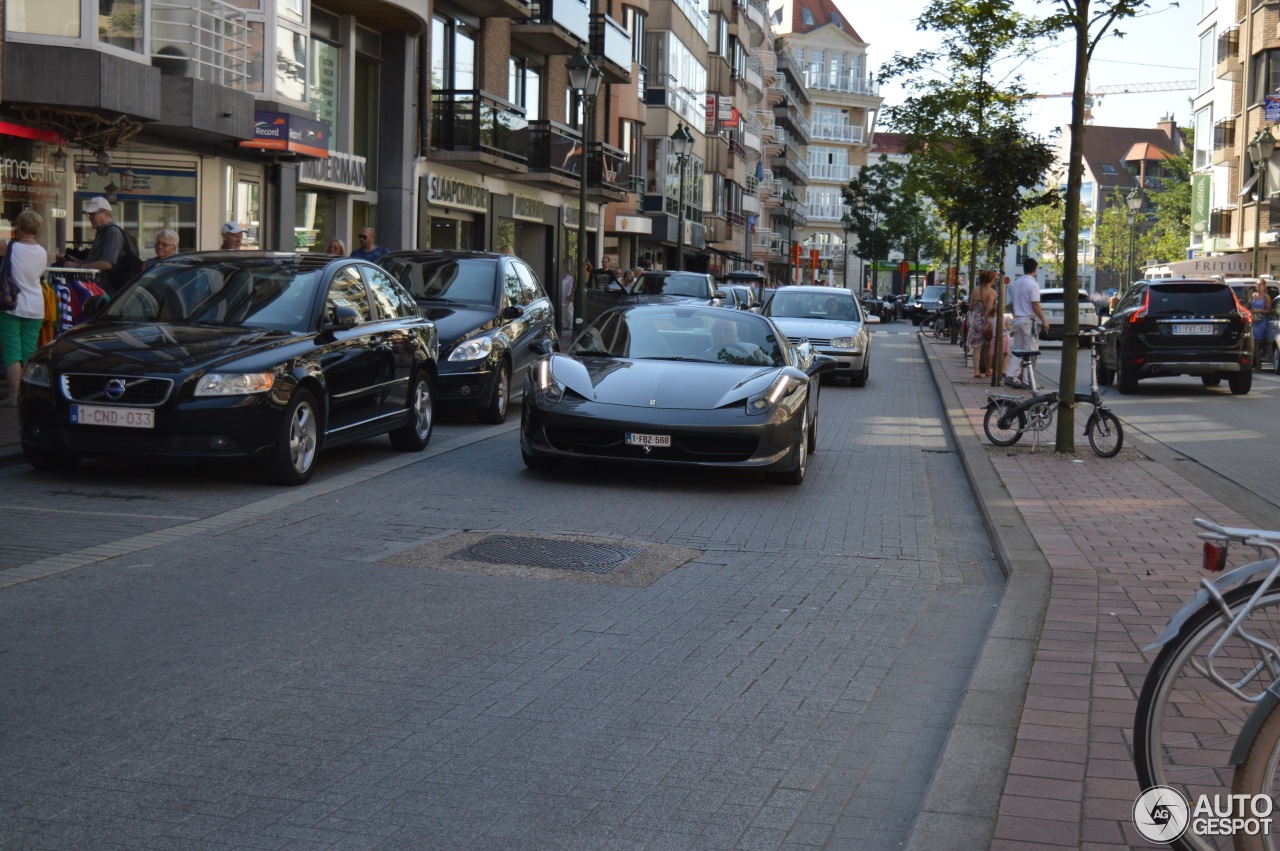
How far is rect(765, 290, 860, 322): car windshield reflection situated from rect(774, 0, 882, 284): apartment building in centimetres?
10798

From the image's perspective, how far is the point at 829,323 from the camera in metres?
25.3

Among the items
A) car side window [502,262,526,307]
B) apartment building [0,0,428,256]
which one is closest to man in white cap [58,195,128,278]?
apartment building [0,0,428,256]

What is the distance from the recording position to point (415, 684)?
218 inches

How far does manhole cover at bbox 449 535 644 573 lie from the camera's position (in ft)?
26.5

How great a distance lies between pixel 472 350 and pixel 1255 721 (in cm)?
1256

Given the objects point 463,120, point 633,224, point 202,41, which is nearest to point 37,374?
point 202,41

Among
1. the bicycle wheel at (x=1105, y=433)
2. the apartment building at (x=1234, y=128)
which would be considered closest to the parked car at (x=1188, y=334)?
the bicycle wheel at (x=1105, y=433)

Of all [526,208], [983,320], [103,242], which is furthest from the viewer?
[526,208]

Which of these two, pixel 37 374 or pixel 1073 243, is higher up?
pixel 1073 243

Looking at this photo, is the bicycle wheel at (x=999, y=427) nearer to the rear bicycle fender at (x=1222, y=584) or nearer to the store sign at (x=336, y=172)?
the rear bicycle fender at (x=1222, y=584)

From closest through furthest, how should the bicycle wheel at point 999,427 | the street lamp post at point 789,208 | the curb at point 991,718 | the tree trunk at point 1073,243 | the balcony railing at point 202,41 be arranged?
the curb at point 991,718
the tree trunk at point 1073,243
the bicycle wheel at point 999,427
the balcony railing at point 202,41
the street lamp post at point 789,208

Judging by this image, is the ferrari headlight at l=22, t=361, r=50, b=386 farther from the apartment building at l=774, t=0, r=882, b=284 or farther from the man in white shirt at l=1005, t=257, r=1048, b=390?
the apartment building at l=774, t=0, r=882, b=284

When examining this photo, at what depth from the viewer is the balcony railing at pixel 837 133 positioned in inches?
5404

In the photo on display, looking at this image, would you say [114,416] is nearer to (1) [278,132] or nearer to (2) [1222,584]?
(2) [1222,584]
